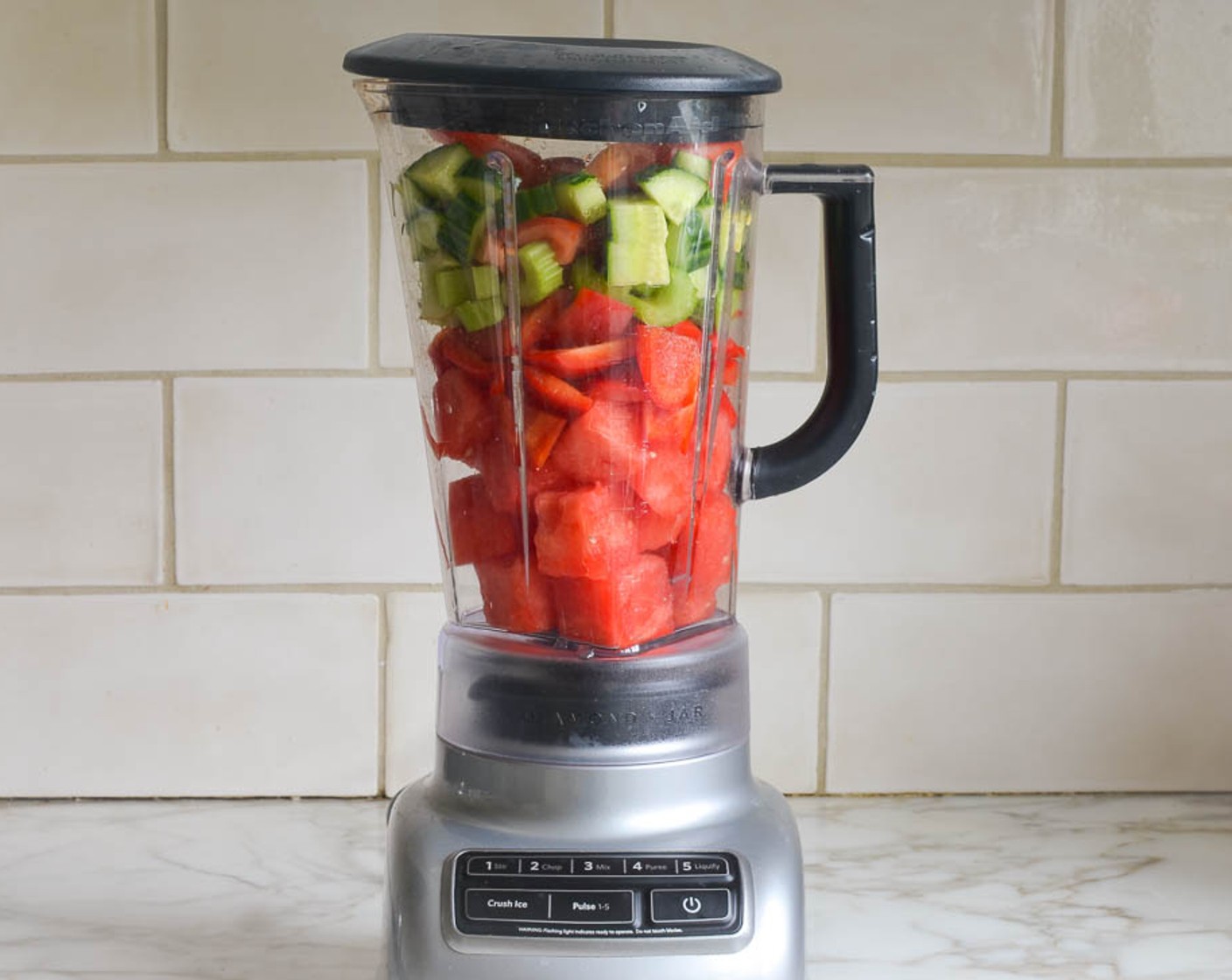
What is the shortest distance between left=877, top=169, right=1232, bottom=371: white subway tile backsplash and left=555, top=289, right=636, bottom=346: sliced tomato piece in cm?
33

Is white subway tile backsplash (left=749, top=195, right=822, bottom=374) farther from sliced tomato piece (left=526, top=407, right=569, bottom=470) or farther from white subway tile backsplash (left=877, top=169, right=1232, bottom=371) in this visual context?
sliced tomato piece (left=526, top=407, right=569, bottom=470)

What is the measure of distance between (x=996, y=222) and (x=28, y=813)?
0.65 meters

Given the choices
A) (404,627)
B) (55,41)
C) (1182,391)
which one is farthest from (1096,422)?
(55,41)

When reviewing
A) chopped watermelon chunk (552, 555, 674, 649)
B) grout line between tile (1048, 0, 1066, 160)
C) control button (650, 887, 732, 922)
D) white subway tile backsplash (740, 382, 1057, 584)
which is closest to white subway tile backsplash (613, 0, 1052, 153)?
grout line between tile (1048, 0, 1066, 160)

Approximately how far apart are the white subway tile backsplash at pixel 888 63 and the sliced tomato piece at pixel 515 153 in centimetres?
30

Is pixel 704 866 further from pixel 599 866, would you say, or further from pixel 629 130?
pixel 629 130

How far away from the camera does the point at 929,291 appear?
3.02 ft

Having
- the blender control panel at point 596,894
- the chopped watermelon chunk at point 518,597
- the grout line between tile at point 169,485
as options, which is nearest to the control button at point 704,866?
the blender control panel at point 596,894

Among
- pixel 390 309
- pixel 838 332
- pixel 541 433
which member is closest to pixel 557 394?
pixel 541 433

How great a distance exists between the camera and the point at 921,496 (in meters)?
0.94

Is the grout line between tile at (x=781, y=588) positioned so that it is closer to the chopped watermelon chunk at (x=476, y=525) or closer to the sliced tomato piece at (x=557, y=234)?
the chopped watermelon chunk at (x=476, y=525)

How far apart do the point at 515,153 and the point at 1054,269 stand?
430 millimetres

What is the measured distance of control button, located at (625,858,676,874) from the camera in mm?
617

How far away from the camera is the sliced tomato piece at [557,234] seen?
610 millimetres
